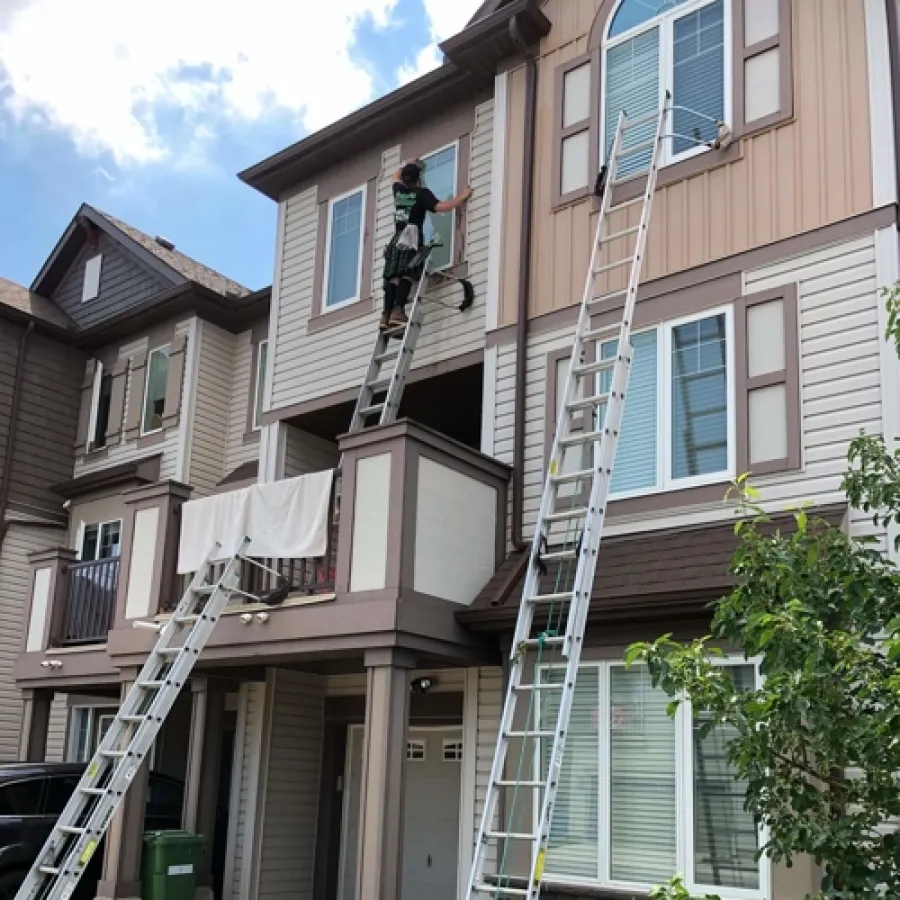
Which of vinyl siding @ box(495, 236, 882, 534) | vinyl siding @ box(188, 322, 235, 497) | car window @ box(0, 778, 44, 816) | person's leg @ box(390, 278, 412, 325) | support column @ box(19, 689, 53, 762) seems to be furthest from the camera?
vinyl siding @ box(188, 322, 235, 497)

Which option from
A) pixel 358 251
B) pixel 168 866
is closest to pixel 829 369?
pixel 358 251

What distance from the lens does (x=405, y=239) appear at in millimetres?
11945

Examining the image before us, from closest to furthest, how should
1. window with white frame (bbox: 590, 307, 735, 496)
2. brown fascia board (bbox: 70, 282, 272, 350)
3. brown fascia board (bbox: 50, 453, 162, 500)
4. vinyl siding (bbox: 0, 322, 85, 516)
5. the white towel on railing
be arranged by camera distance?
window with white frame (bbox: 590, 307, 735, 496)
the white towel on railing
brown fascia board (bbox: 50, 453, 162, 500)
brown fascia board (bbox: 70, 282, 272, 350)
vinyl siding (bbox: 0, 322, 85, 516)

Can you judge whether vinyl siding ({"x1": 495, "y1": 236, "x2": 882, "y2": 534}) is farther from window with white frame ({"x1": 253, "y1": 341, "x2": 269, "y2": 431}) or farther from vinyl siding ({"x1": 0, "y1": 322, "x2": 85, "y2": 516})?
vinyl siding ({"x1": 0, "y1": 322, "x2": 85, "y2": 516})

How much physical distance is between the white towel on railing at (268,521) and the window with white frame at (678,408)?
2559mm

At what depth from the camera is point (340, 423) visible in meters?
13.5

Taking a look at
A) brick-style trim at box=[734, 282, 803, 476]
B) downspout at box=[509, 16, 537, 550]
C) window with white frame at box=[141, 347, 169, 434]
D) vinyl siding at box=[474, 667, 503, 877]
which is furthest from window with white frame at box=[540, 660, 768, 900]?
window with white frame at box=[141, 347, 169, 434]

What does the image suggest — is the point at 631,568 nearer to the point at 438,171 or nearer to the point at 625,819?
the point at 625,819

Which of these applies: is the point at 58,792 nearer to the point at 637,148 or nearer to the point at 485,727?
the point at 485,727

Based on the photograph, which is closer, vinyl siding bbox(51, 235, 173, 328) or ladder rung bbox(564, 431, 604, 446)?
ladder rung bbox(564, 431, 604, 446)

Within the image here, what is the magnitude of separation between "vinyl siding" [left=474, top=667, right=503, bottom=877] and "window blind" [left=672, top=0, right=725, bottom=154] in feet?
16.6

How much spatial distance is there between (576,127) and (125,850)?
815 centimetres

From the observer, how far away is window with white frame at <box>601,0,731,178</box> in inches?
405

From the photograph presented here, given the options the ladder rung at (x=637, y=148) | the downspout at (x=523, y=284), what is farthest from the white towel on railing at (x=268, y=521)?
the ladder rung at (x=637, y=148)
